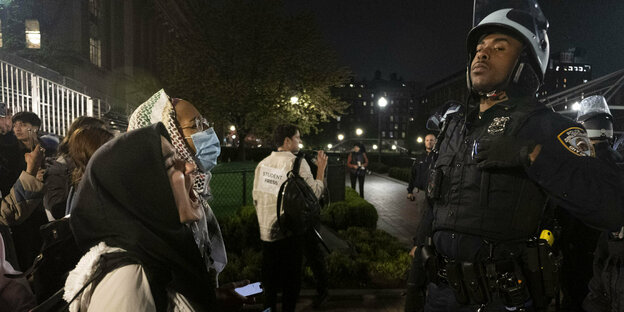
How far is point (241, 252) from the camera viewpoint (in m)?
6.14

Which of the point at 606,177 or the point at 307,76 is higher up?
the point at 307,76

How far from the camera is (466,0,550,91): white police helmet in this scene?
7.35 ft

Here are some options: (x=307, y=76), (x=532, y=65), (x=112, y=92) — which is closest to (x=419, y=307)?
(x=532, y=65)

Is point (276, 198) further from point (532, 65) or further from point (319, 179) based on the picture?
point (532, 65)

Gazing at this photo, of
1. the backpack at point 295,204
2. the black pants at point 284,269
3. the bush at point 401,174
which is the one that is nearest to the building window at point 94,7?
the bush at point 401,174

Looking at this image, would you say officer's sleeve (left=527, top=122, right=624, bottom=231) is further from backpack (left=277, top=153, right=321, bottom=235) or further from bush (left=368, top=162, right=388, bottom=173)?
bush (left=368, top=162, right=388, bottom=173)

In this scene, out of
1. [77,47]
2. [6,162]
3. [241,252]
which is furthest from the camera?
[77,47]

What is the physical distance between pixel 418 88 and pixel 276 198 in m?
161

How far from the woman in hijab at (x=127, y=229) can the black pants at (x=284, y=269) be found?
2.62m

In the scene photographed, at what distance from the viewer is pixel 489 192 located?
6.65 feet

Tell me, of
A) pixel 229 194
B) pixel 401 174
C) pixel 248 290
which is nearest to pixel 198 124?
pixel 248 290

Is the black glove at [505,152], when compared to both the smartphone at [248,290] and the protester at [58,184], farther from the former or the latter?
the protester at [58,184]

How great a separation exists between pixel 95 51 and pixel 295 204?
26.1m

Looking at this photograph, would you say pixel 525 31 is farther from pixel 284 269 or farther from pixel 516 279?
pixel 284 269
